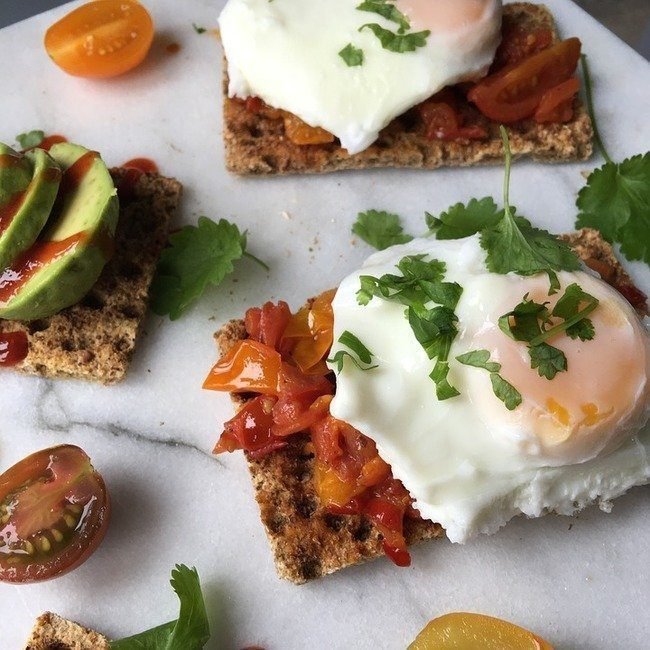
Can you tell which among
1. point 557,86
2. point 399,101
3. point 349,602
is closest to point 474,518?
point 349,602

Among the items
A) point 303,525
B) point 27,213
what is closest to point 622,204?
point 303,525

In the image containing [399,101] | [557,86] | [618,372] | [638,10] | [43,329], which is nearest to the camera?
[618,372]

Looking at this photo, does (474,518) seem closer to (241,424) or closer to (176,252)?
(241,424)

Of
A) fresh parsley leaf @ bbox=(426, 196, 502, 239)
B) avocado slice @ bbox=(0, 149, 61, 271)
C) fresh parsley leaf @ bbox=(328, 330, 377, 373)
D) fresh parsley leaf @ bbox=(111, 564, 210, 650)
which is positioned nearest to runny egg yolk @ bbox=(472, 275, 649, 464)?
fresh parsley leaf @ bbox=(328, 330, 377, 373)

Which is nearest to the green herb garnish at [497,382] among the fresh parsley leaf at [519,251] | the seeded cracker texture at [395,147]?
the fresh parsley leaf at [519,251]

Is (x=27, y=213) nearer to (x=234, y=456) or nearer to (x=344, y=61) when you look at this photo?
(x=234, y=456)

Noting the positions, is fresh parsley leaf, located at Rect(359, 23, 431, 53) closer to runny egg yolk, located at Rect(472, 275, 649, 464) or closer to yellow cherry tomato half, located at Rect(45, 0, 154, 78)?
yellow cherry tomato half, located at Rect(45, 0, 154, 78)
